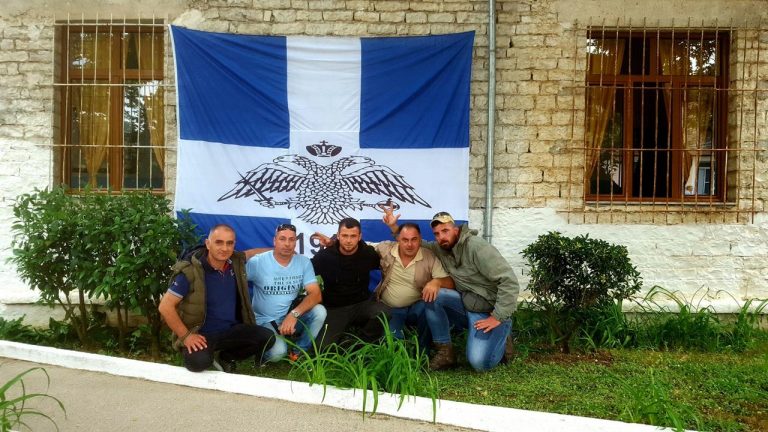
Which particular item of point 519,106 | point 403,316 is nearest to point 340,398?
point 403,316

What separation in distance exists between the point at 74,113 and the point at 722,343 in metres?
7.02

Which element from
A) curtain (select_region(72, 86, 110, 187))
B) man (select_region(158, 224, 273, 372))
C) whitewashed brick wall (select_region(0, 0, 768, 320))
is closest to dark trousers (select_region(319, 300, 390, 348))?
man (select_region(158, 224, 273, 372))

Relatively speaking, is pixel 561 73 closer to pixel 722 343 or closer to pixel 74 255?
pixel 722 343

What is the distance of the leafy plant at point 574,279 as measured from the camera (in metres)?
5.29

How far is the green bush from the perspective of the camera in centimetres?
514

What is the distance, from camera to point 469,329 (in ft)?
16.6

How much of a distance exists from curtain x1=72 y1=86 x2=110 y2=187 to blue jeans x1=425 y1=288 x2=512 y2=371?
4.04m

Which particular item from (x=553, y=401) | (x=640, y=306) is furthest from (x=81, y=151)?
(x=640, y=306)

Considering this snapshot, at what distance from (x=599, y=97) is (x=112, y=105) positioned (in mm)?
5244

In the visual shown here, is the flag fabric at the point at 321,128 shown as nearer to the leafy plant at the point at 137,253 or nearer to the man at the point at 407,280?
the leafy plant at the point at 137,253

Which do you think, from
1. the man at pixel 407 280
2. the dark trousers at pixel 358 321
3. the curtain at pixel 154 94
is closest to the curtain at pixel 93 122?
the curtain at pixel 154 94

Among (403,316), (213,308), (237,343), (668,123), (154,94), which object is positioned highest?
(154,94)

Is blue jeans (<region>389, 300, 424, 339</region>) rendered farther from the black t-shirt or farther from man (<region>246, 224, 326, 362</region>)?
man (<region>246, 224, 326, 362</region>)

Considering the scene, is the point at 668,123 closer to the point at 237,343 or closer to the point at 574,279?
the point at 574,279
